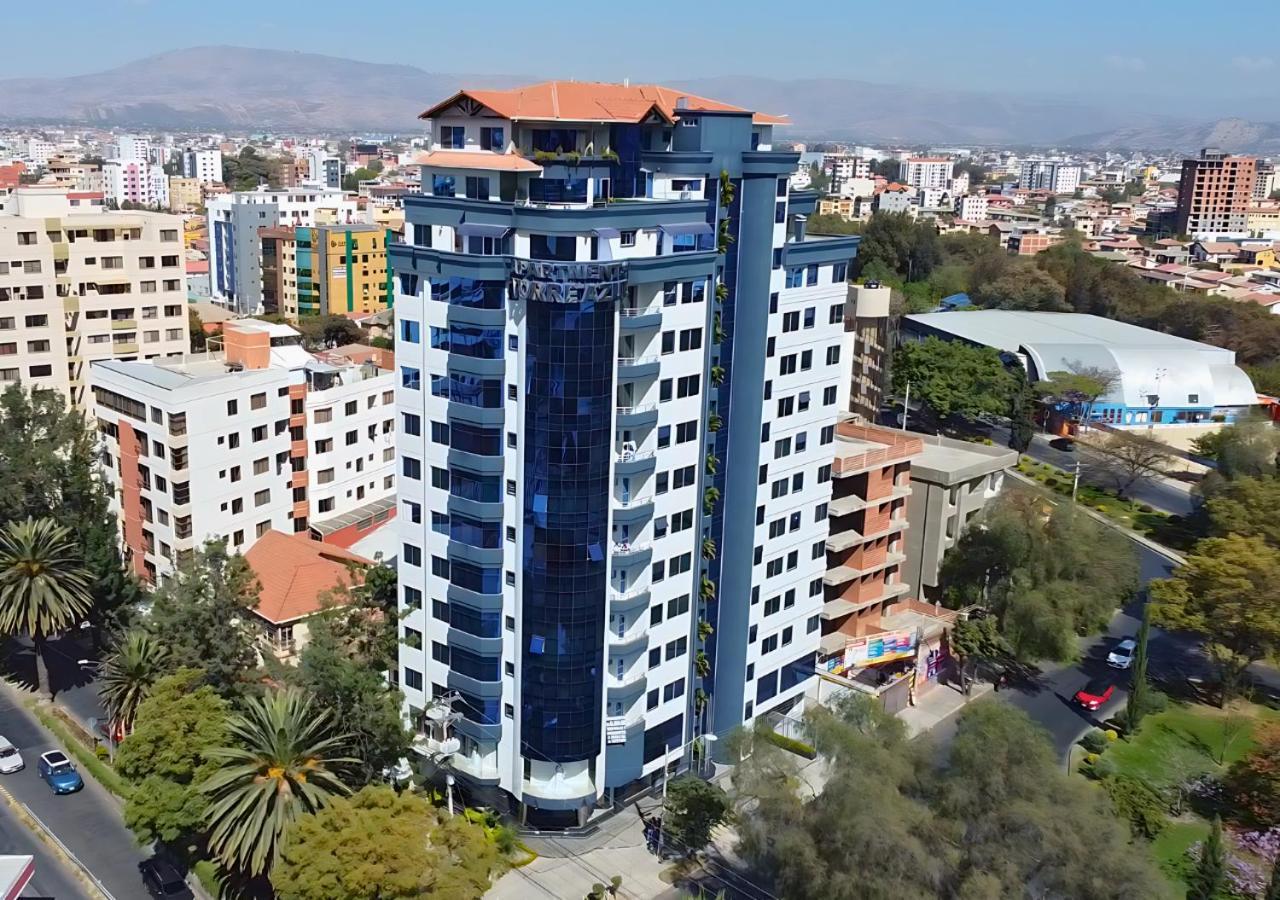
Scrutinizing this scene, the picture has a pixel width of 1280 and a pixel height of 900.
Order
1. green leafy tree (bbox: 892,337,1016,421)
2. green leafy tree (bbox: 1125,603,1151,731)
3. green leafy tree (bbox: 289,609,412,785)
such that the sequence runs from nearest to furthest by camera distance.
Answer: green leafy tree (bbox: 289,609,412,785) < green leafy tree (bbox: 1125,603,1151,731) < green leafy tree (bbox: 892,337,1016,421)

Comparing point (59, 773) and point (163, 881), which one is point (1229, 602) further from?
point (59, 773)

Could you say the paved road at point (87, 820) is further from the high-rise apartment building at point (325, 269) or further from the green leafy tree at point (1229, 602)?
the high-rise apartment building at point (325, 269)

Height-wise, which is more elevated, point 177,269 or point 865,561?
point 177,269

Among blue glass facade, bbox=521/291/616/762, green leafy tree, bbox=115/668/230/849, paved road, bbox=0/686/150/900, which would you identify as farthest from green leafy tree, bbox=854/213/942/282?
green leafy tree, bbox=115/668/230/849

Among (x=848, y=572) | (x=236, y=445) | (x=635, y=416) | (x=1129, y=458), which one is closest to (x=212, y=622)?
(x=236, y=445)

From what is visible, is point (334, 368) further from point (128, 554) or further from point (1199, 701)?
point (1199, 701)

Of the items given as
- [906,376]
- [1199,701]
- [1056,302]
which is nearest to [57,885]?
[1199,701]

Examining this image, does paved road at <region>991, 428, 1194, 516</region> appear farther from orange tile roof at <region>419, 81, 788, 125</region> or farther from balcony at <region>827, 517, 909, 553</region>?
orange tile roof at <region>419, 81, 788, 125</region>
